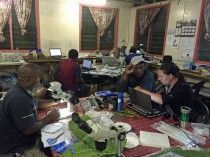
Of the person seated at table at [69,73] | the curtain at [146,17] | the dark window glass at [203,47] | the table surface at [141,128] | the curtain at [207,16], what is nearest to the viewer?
the table surface at [141,128]

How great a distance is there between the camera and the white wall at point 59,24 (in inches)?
210

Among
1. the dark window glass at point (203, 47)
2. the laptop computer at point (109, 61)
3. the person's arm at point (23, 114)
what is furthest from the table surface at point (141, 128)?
the dark window glass at point (203, 47)

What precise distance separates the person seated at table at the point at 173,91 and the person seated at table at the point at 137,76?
46cm

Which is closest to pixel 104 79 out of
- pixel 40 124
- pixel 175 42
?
pixel 175 42

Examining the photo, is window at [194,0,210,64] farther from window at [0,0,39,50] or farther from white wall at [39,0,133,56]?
window at [0,0,39,50]

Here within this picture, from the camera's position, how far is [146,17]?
5.87 metres

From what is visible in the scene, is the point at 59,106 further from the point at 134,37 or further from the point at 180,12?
the point at 134,37

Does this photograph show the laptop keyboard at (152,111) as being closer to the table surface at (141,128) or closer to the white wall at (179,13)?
the table surface at (141,128)

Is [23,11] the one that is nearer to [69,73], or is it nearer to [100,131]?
[69,73]

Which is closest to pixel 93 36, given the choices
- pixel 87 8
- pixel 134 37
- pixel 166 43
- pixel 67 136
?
pixel 87 8

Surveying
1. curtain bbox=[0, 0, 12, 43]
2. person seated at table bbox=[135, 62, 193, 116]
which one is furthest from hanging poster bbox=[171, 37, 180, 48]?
curtain bbox=[0, 0, 12, 43]

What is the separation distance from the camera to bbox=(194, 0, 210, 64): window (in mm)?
4270

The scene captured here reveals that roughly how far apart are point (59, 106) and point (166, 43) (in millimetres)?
4275

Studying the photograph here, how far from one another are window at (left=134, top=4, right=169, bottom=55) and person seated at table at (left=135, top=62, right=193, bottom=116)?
146 inches
